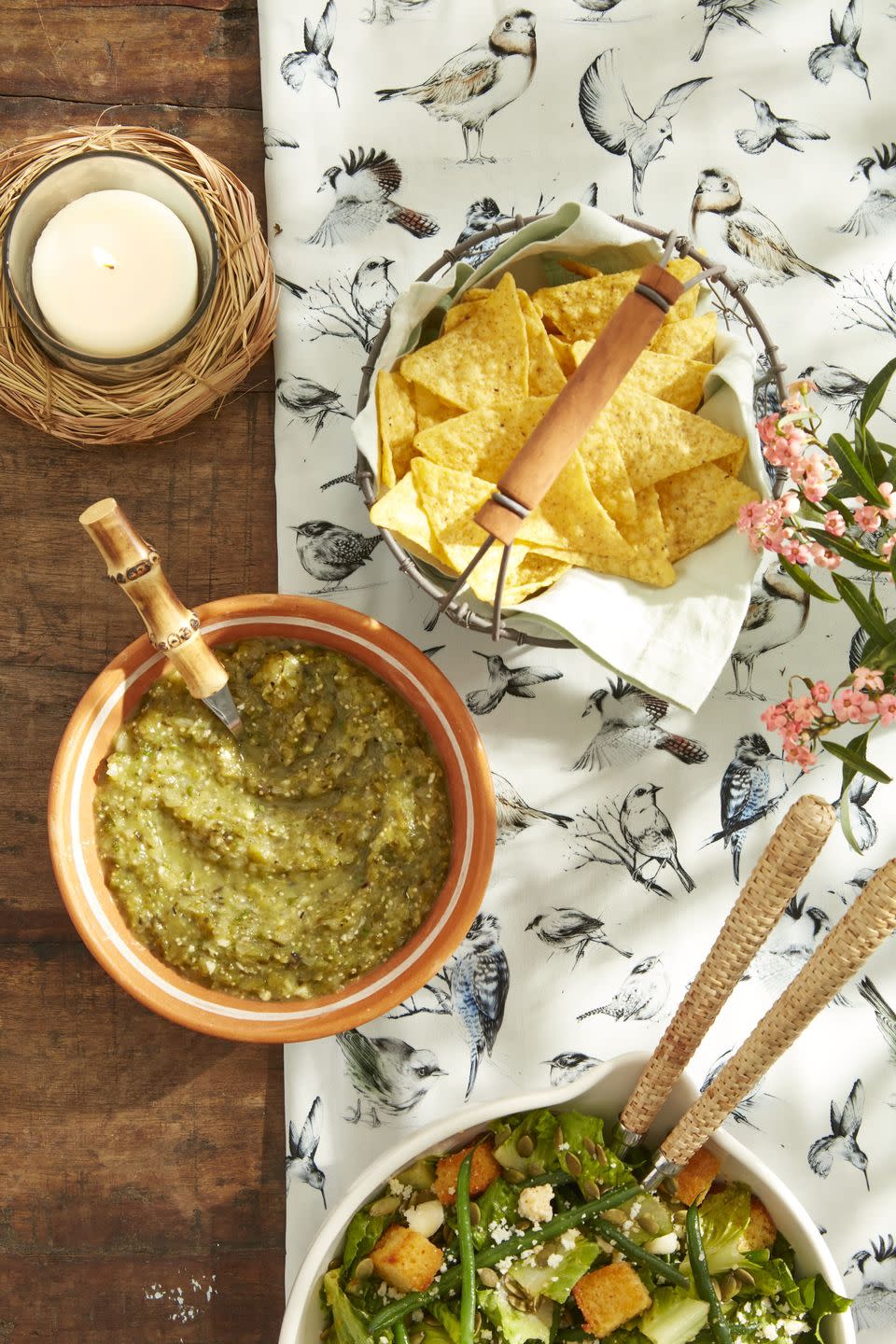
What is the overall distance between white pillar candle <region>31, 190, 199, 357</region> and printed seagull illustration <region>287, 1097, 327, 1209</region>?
124 cm

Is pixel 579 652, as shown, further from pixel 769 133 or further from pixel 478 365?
pixel 769 133

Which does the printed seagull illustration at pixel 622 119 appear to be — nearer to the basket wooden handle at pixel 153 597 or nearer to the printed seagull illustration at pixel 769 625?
the printed seagull illustration at pixel 769 625

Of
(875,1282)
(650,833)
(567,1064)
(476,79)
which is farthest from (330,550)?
(875,1282)

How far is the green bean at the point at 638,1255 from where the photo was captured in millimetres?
1601

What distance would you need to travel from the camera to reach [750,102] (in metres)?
1.89

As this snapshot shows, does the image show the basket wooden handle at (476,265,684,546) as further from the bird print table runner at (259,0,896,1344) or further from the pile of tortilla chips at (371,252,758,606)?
the bird print table runner at (259,0,896,1344)

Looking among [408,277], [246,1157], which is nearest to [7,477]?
[408,277]

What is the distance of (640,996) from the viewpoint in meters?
1.87

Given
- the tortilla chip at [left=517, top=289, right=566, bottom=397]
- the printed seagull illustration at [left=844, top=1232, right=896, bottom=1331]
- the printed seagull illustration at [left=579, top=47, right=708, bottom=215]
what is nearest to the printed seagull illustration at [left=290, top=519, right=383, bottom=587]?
the tortilla chip at [left=517, top=289, right=566, bottom=397]

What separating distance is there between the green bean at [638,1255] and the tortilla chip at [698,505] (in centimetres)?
97

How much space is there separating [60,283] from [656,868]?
1.31 m

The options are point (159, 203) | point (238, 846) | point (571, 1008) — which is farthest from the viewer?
point (571, 1008)

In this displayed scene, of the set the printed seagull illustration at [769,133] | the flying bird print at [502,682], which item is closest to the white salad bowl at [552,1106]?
the flying bird print at [502,682]

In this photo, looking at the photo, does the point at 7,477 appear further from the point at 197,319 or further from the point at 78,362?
the point at 197,319
